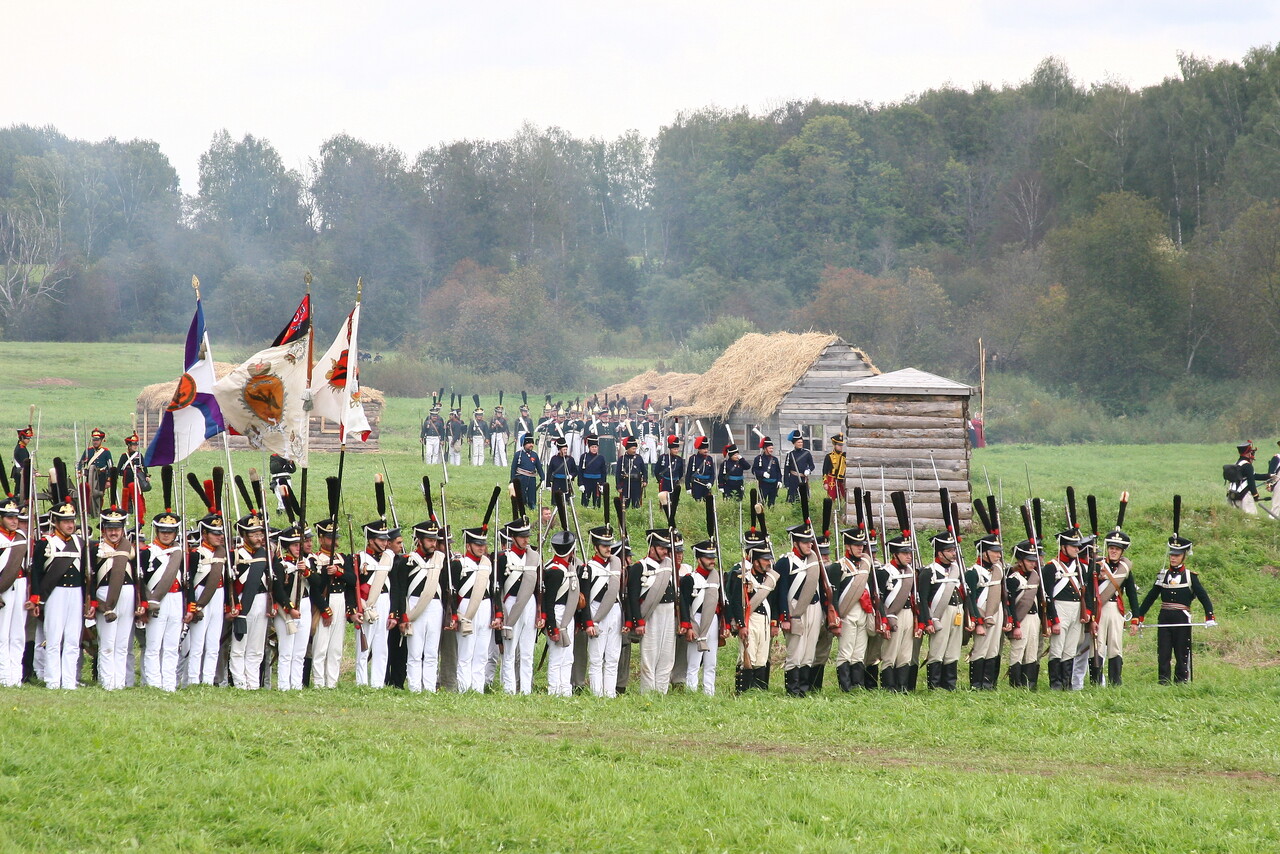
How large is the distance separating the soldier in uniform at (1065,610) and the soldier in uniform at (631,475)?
1012cm

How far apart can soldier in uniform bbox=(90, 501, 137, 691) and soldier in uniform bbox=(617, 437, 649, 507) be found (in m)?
12.2

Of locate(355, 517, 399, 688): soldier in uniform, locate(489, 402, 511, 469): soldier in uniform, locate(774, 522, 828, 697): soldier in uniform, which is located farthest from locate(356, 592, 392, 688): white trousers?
locate(489, 402, 511, 469): soldier in uniform

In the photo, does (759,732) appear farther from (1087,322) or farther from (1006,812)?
(1087,322)

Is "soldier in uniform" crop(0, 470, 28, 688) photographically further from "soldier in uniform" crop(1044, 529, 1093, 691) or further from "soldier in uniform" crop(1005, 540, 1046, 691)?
"soldier in uniform" crop(1044, 529, 1093, 691)

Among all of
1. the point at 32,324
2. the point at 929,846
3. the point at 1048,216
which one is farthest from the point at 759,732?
the point at 1048,216

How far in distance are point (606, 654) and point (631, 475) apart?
1065cm

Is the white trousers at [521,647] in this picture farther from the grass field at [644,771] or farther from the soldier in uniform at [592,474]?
the soldier in uniform at [592,474]

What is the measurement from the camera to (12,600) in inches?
488

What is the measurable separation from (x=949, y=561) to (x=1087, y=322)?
41.6m

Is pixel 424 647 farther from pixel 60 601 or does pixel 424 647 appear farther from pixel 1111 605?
pixel 1111 605

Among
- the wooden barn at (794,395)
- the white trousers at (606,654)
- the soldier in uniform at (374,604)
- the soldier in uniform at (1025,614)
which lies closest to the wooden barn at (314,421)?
the wooden barn at (794,395)

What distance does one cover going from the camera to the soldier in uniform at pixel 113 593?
12.6 meters

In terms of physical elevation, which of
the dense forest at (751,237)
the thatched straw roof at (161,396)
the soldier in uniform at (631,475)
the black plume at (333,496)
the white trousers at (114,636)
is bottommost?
the white trousers at (114,636)

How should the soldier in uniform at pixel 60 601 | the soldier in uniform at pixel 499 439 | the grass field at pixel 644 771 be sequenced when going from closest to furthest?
the grass field at pixel 644 771 → the soldier in uniform at pixel 60 601 → the soldier in uniform at pixel 499 439
